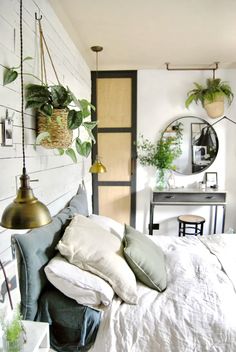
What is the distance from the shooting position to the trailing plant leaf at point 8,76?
1222mm

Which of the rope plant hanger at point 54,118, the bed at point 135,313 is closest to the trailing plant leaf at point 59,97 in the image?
the rope plant hanger at point 54,118

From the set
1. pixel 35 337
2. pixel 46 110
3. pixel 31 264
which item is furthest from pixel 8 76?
pixel 35 337

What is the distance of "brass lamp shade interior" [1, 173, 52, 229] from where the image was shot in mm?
932

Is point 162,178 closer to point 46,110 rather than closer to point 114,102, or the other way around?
point 114,102

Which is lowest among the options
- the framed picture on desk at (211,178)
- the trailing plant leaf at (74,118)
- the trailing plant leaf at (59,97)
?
the framed picture on desk at (211,178)

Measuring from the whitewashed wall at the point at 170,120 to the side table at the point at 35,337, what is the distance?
2679mm

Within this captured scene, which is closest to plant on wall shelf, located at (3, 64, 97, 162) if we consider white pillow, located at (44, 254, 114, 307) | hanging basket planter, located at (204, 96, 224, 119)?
white pillow, located at (44, 254, 114, 307)

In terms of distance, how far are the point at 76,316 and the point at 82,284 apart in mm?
148

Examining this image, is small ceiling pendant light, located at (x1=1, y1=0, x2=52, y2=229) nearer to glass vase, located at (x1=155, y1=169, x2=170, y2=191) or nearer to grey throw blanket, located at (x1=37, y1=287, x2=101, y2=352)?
grey throw blanket, located at (x1=37, y1=287, x2=101, y2=352)

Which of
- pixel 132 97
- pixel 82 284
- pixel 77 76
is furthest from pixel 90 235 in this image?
pixel 132 97

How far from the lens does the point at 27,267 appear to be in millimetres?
1256

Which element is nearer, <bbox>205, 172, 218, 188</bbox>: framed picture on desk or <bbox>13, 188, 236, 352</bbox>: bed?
<bbox>13, 188, 236, 352</bbox>: bed

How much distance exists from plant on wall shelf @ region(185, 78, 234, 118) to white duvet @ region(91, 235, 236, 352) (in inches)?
91.7

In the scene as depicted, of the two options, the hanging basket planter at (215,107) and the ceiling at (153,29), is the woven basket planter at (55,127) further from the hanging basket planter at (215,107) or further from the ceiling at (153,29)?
the hanging basket planter at (215,107)
